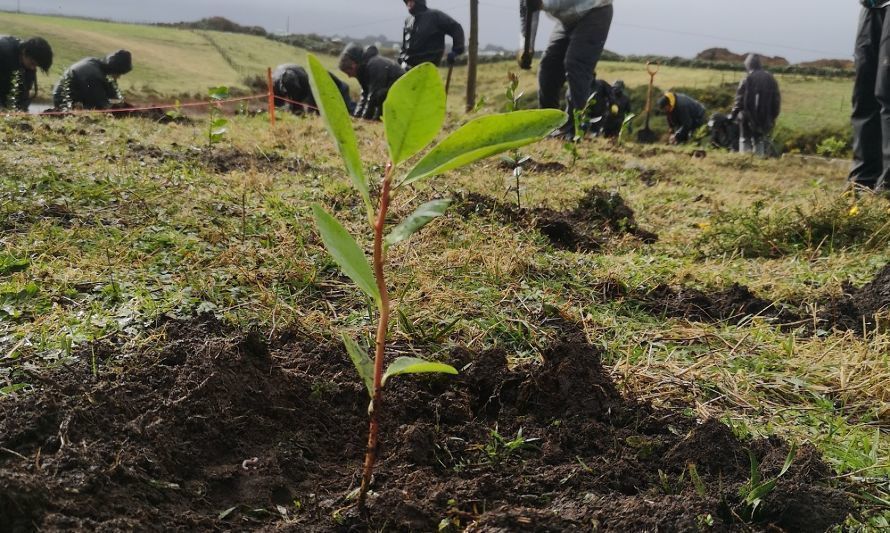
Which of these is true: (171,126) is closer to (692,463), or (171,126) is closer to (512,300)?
(512,300)

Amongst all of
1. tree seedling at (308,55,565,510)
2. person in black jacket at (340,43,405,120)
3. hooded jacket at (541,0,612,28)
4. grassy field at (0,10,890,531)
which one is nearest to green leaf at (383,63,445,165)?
tree seedling at (308,55,565,510)

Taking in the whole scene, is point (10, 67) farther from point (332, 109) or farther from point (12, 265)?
point (332, 109)

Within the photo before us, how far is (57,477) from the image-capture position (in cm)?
99

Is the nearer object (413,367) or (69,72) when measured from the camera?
(413,367)

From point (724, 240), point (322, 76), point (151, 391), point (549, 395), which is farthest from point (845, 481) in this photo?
point (724, 240)

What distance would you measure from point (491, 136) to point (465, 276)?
4.34ft

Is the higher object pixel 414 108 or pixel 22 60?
pixel 22 60

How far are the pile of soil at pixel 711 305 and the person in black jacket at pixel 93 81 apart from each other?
23.5 feet

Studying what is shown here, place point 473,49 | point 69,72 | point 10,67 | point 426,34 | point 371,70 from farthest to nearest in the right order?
point 473,49 → point 371,70 → point 426,34 → point 10,67 → point 69,72

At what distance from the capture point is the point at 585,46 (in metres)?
6.09

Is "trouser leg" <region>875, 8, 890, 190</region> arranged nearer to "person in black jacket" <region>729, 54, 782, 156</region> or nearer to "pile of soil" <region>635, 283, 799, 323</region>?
"pile of soil" <region>635, 283, 799, 323</region>

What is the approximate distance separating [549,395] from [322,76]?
0.84 m

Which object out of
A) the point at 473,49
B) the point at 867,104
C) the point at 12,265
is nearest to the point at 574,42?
the point at 867,104

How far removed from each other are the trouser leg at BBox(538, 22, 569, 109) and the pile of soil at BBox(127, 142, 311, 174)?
3171 mm
